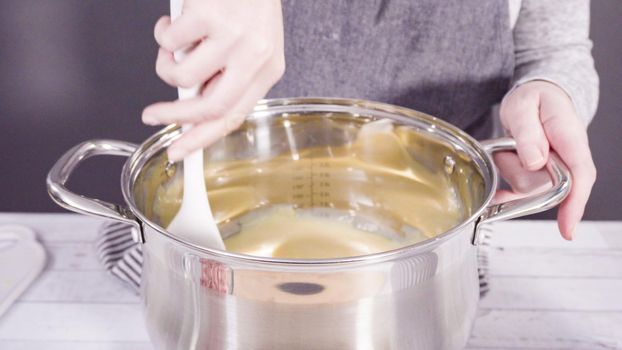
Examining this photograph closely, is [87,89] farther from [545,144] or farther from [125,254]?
[545,144]

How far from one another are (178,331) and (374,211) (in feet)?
0.95

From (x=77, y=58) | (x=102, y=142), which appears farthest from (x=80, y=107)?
(x=102, y=142)

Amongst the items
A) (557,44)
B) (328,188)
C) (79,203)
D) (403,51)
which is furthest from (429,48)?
(79,203)

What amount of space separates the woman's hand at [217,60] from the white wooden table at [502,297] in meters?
0.25

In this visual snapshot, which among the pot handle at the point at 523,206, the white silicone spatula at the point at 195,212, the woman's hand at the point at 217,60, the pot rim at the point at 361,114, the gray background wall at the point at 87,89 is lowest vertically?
the gray background wall at the point at 87,89

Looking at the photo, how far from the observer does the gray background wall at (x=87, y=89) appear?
1.33 meters

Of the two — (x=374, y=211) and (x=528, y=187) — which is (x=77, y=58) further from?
(x=528, y=187)

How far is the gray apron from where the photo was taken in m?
0.83

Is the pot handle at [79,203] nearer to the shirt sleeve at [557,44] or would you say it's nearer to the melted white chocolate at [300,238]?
the melted white chocolate at [300,238]

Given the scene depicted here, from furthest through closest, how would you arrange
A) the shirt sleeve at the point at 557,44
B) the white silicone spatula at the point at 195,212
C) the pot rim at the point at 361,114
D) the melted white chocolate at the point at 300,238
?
the shirt sleeve at the point at 557,44
the melted white chocolate at the point at 300,238
the white silicone spatula at the point at 195,212
the pot rim at the point at 361,114

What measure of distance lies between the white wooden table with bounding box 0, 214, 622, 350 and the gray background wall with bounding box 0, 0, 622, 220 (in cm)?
64

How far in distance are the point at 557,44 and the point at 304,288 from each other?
Result: 0.62 metres

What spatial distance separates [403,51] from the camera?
33.5 inches

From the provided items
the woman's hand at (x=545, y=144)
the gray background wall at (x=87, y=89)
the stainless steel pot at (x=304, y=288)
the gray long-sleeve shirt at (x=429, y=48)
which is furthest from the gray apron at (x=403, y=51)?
the gray background wall at (x=87, y=89)
